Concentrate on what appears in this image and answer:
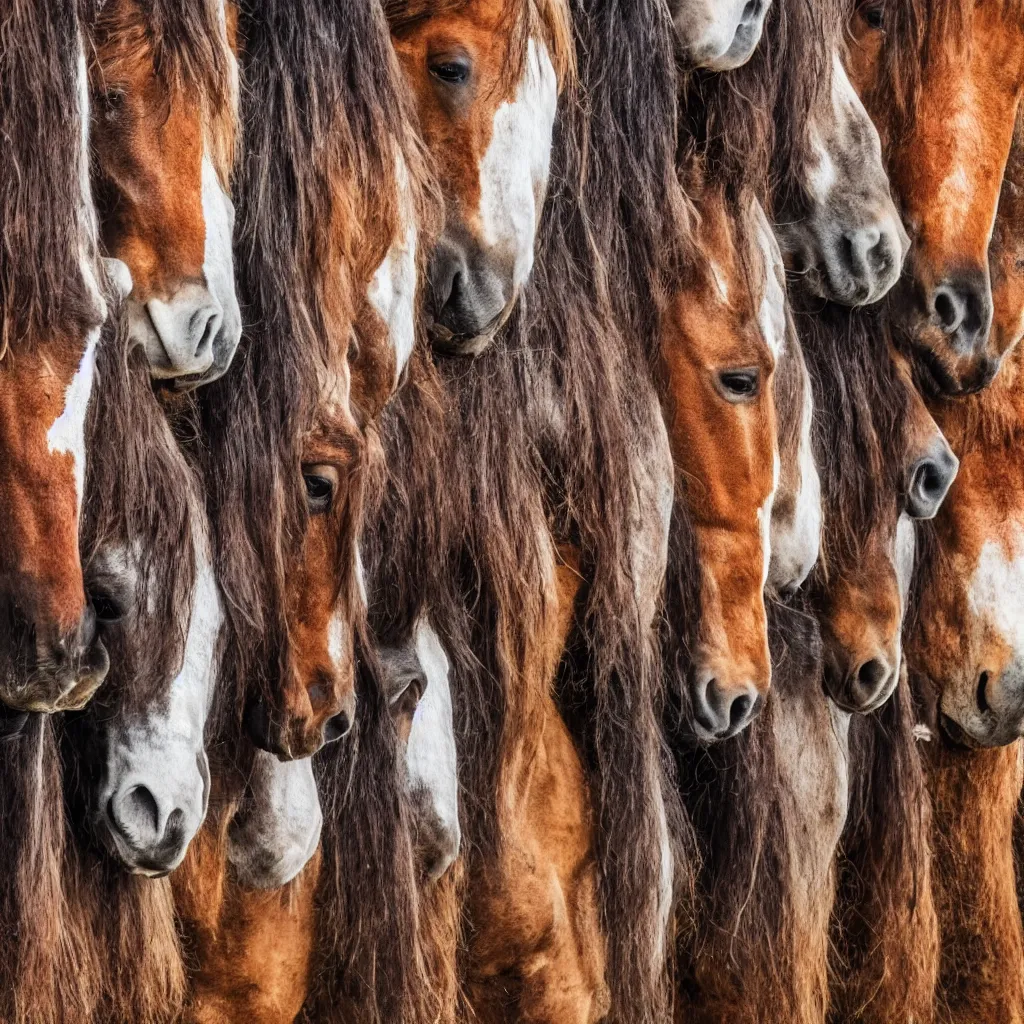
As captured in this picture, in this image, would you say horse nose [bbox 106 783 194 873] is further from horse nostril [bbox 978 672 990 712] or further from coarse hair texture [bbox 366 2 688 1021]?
horse nostril [bbox 978 672 990 712]

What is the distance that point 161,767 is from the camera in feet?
4.41

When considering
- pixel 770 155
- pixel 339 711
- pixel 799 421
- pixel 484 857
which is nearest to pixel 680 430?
pixel 799 421

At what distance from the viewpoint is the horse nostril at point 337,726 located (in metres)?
1.50

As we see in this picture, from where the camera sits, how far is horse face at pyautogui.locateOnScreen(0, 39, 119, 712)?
1166mm

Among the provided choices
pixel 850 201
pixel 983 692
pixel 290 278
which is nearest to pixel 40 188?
pixel 290 278


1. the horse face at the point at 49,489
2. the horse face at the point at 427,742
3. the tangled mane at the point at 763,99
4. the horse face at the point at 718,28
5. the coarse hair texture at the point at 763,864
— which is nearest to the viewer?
the horse face at the point at 49,489

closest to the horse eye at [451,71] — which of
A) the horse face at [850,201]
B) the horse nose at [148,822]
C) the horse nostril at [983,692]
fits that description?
the horse face at [850,201]

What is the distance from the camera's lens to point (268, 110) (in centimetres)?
148

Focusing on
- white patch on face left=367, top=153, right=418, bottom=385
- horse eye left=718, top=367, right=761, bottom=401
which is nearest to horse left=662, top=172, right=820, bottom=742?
horse eye left=718, top=367, right=761, bottom=401

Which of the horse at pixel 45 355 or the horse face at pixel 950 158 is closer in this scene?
the horse at pixel 45 355

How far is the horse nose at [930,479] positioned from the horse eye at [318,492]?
850 mm

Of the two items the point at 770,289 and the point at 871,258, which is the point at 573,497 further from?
the point at 871,258

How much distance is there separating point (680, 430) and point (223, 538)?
2.03 ft

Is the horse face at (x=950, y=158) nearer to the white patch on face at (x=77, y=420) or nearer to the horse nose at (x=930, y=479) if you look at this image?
the horse nose at (x=930, y=479)
